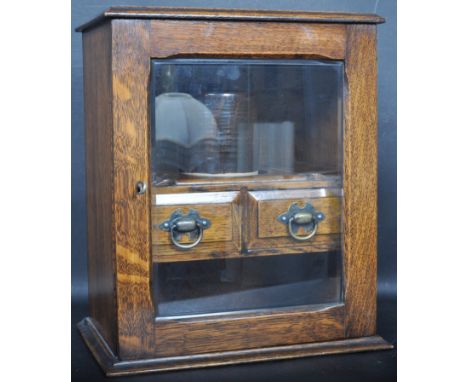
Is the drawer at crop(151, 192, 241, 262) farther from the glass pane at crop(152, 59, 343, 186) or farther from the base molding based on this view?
the base molding

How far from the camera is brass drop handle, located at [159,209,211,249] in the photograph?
6.24ft

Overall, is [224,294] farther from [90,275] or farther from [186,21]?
[186,21]

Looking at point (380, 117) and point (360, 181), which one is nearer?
point (360, 181)

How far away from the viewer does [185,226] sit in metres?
1.90

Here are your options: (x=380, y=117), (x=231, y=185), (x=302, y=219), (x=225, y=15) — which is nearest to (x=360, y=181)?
(x=302, y=219)

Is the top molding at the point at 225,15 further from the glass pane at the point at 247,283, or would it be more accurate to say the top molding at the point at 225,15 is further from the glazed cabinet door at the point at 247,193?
the glass pane at the point at 247,283

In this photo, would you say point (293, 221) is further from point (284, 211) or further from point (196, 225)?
point (196, 225)

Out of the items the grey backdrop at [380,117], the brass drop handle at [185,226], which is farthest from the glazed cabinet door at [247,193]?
the grey backdrop at [380,117]

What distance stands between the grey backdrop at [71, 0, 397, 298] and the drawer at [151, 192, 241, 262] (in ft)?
1.82

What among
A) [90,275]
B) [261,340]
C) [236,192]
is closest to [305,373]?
[261,340]

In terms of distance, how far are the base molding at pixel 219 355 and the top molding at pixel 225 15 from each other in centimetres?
57

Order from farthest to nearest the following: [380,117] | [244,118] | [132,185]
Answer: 1. [380,117]
2. [244,118]
3. [132,185]

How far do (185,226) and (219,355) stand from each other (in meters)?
0.23

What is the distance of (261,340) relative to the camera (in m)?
1.95
